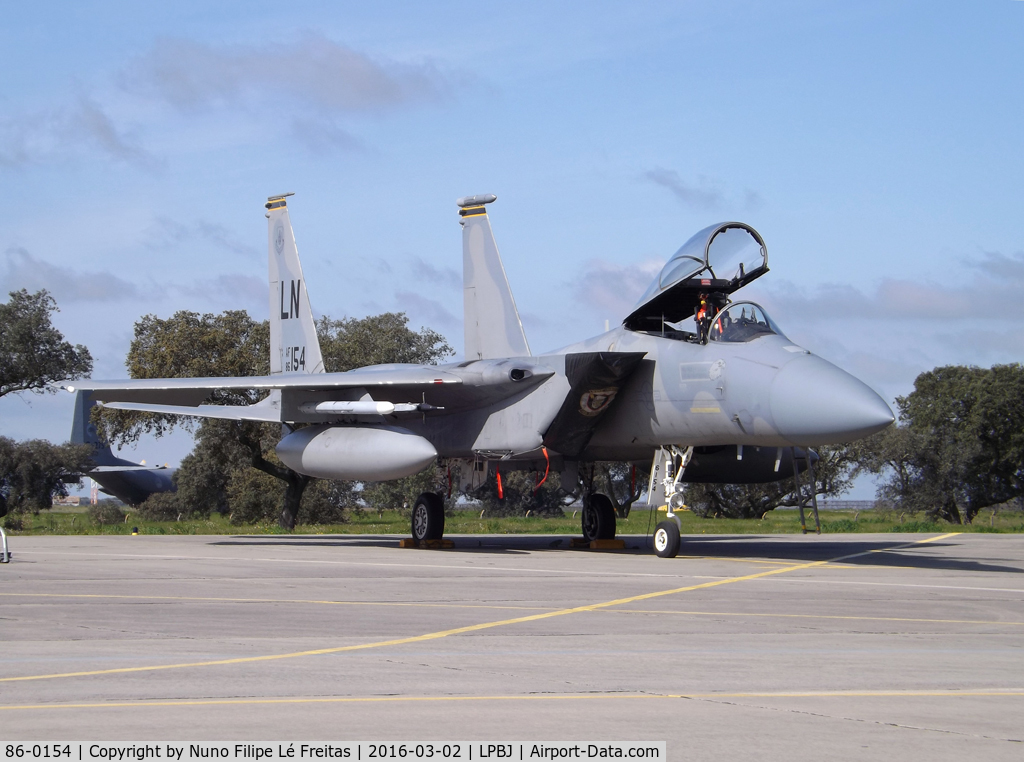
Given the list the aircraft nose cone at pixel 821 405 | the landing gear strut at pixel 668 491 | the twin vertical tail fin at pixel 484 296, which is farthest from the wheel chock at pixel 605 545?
the aircraft nose cone at pixel 821 405

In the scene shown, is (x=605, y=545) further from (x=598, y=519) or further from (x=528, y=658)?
(x=528, y=658)

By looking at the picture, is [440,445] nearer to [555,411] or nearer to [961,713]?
[555,411]

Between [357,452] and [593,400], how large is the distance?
424cm

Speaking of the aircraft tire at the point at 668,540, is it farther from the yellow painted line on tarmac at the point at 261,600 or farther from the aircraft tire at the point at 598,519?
the yellow painted line on tarmac at the point at 261,600

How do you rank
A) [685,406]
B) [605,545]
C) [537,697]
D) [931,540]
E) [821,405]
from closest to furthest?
[537,697]
[821,405]
[685,406]
[605,545]
[931,540]

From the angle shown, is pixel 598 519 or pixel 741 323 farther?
pixel 598 519

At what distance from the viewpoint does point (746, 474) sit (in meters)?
18.1

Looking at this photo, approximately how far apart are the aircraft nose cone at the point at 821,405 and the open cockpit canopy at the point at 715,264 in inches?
83.2

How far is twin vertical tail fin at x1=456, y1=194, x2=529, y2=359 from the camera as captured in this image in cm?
2117

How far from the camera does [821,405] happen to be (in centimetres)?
1316

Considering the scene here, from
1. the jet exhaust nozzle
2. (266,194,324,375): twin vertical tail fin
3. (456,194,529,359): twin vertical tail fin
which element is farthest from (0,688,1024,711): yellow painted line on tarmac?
(266,194,324,375): twin vertical tail fin

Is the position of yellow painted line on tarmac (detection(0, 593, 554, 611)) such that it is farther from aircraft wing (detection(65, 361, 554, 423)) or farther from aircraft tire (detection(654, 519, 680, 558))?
aircraft wing (detection(65, 361, 554, 423))

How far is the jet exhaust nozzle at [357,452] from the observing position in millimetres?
17078
